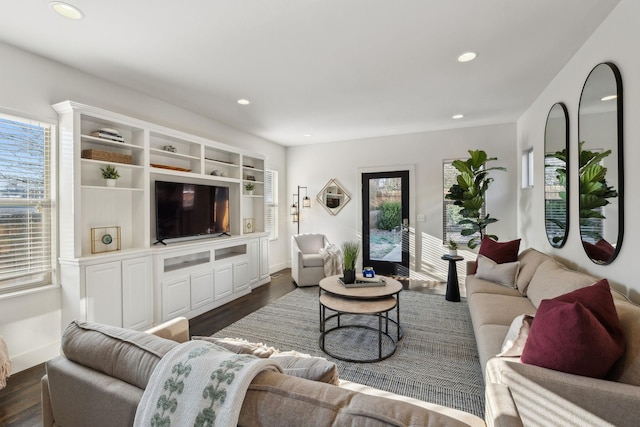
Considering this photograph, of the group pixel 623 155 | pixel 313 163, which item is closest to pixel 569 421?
pixel 623 155

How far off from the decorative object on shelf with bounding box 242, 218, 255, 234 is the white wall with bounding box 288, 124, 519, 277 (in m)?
1.24

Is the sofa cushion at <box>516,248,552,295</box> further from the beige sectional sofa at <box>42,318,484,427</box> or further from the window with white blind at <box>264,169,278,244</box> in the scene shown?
the window with white blind at <box>264,169,278,244</box>

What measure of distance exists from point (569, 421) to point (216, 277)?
12.3ft

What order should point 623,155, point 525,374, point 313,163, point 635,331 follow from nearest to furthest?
point 525,374, point 635,331, point 623,155, point 313,163

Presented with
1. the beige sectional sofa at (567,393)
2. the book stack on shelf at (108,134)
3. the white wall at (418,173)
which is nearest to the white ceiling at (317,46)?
the book stack on shelf at (108,134)

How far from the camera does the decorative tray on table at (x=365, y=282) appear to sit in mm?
3090

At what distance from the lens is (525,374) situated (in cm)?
125

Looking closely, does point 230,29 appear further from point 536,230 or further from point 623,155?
point 536,230

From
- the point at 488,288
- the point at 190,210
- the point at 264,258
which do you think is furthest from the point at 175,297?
the point at 488,288

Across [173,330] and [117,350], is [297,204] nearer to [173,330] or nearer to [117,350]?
[173,330]

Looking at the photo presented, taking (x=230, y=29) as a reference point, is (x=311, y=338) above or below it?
below

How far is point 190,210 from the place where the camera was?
397 cm

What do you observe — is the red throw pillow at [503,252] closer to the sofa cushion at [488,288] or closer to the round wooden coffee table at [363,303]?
the sofa cushion at [488,288]

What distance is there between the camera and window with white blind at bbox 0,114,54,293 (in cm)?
249
